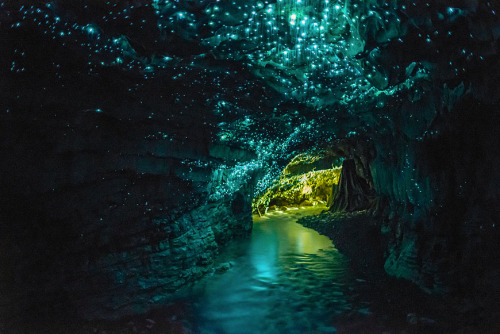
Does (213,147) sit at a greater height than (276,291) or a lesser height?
greater

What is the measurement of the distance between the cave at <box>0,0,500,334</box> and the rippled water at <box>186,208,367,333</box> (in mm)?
61

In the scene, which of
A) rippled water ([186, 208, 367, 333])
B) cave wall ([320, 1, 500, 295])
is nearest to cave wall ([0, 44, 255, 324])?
rippled water ([186, 208, 367, 333])

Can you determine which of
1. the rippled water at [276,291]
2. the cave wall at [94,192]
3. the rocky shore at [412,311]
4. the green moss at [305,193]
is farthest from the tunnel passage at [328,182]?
the cave wall at [94,192]

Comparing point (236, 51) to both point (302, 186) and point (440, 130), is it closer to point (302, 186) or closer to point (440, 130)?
point (440, 130)

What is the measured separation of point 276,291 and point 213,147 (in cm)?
385

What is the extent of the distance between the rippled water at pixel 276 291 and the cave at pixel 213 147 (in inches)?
2.4

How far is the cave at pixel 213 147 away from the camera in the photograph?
3.91 meters

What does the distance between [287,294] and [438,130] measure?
4.78 m

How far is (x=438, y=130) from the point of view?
5961mm

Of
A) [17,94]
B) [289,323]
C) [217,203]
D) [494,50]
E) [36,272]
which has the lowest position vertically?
[289,323]

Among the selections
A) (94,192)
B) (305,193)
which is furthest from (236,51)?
(305,193)

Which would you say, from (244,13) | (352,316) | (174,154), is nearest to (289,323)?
(352,316)

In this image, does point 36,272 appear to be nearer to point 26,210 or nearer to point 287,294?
point 26,210

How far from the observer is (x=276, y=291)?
710cm
